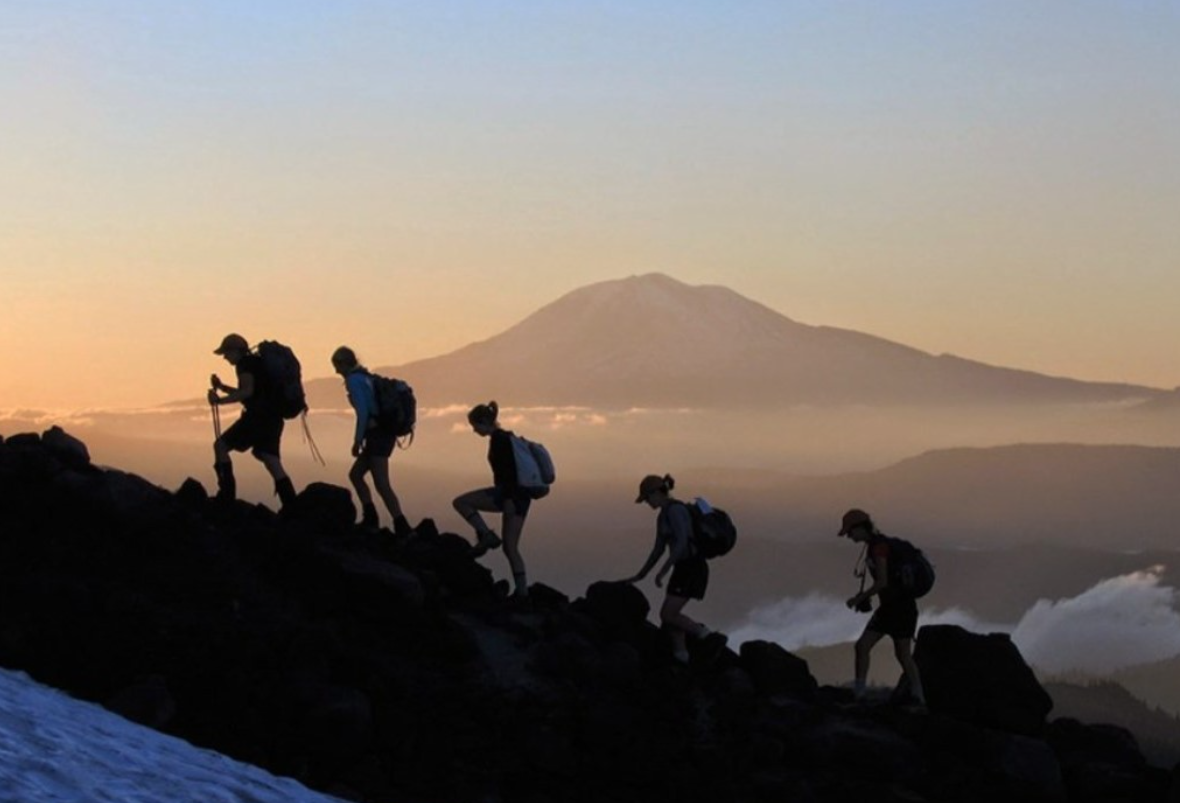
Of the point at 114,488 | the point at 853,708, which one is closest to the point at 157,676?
the point at 114,488

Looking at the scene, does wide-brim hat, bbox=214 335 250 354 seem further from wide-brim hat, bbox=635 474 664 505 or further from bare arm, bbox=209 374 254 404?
wide-brim hat, bbox=635 474 664 505

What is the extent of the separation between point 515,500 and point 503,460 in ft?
1.63

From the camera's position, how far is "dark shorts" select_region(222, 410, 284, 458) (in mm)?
22562

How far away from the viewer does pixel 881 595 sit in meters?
22.0

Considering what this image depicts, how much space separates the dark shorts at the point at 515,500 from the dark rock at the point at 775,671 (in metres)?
3.48

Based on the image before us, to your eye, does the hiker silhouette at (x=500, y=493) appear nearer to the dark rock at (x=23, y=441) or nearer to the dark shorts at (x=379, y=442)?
the dark shorts at (x=379, y=442)

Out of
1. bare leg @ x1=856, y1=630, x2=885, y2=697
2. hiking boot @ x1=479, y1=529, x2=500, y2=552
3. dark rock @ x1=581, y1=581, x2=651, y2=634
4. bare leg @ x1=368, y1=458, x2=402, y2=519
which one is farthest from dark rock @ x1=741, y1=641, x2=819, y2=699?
bare leg @ x1=368, y1=458, x2=402, y2=519

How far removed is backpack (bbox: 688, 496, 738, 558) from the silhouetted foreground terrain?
58.6 inches

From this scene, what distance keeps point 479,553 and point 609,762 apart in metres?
4.15

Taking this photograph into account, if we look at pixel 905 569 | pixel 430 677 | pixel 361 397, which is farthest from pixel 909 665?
pixel 361 397

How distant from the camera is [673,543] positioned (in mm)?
21875

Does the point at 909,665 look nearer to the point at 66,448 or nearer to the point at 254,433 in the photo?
the point at 254,433

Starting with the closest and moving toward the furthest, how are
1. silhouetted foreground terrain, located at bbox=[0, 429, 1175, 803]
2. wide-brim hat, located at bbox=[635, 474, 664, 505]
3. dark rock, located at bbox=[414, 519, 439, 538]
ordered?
silhouetted foreground terrain, located at bbox=[0, 429, 1175, 803] → wide-brim hat, located at bbox=[635, 474, 664, 505] → dark rock, located at bbox=[414, 519, 439, 538]

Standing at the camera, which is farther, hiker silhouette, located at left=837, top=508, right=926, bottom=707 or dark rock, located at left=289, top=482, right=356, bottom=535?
dark rock, located at left=289, top=482, right=356, bottom=535
